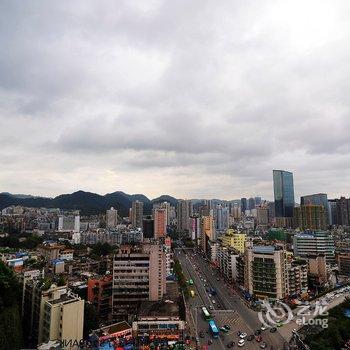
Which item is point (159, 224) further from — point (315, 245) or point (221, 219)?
point (315, 245)

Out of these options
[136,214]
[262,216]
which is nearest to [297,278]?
[136,214]

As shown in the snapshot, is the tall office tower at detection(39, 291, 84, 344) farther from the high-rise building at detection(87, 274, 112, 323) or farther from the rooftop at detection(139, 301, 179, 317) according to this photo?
the high-rise building at detection(87, 274, 112, 323)

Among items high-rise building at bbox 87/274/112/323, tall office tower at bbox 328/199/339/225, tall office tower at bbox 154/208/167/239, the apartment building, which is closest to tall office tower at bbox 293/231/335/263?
the apartment building

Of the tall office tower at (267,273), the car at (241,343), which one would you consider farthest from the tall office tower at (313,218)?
the car at (241,343)

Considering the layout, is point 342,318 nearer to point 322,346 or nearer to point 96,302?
point 322,346

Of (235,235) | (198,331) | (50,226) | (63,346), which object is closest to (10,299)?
(63,346)
